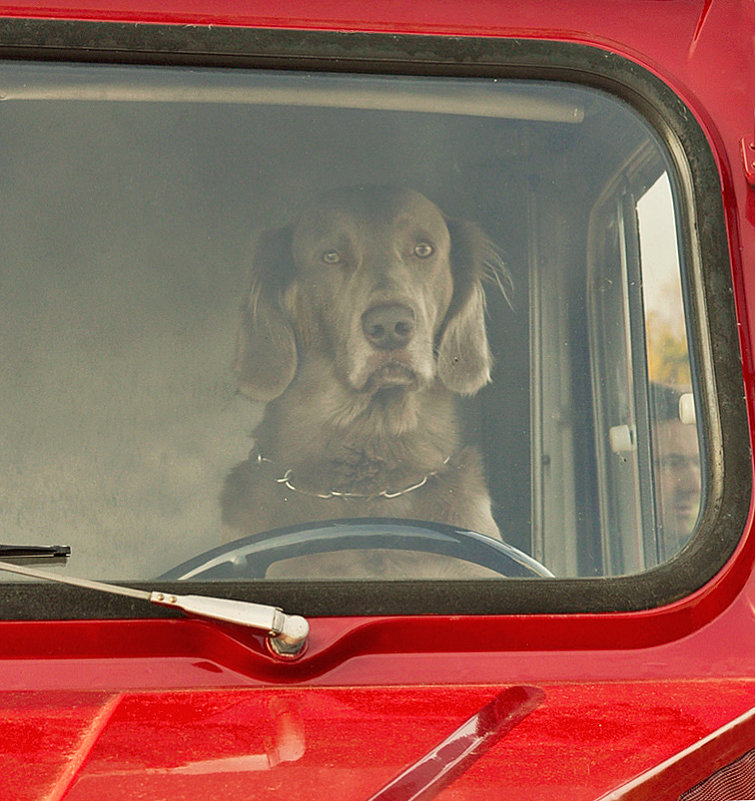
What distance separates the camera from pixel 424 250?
1510 millimetres

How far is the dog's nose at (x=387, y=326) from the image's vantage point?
4.88ft

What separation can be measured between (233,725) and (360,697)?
0.49 feet

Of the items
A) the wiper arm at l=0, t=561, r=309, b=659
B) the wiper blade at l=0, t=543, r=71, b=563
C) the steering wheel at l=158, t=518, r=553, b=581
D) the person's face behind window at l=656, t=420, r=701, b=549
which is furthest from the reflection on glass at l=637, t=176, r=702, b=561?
the wiper blade at l=0, t=543, r=71, b=563

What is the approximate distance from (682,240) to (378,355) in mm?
419

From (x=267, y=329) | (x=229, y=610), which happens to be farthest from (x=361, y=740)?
(x=267, y=329)

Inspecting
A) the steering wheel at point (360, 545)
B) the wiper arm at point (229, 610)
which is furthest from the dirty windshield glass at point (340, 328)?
the wiper arm at point (229, 610)

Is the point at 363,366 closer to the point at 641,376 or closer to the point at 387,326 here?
the point at 387,326

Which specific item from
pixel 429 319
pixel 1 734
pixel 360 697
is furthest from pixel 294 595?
pixel 429 319

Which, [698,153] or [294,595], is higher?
[698,153]

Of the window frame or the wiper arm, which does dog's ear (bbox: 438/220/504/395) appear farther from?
the wiper arm

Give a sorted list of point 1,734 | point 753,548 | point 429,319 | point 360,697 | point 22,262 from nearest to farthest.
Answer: point 1,734 → point 360,697 → point 753,548 → point 22,262 → point 429,319

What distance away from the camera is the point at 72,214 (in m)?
1.48

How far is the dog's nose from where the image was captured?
1.49 metres

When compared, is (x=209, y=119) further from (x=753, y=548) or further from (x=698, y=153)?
(x=753, y=548)
